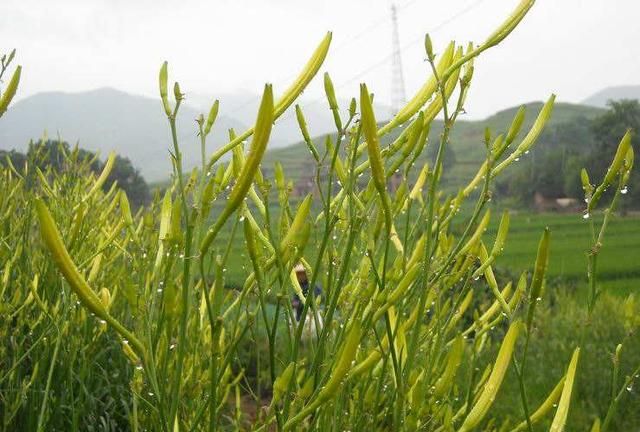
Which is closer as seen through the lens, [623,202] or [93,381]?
[93,381]

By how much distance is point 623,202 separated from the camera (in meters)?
34.2

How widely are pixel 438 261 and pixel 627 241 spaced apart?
86.7 feet

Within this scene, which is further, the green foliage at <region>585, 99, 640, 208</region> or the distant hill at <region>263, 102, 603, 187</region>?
the distant hill at <region>263, 102, 603, 187</region>

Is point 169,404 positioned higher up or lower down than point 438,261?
lower down

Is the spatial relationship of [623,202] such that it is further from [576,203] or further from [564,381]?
[564,381]

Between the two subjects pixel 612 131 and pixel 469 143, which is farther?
pixel 469 143

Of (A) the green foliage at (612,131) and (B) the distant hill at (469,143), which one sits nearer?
(A) the green foliage at (612,131)

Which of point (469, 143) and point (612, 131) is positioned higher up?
point (469, 143)

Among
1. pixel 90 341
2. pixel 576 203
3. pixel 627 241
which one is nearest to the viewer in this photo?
pixel 90 341

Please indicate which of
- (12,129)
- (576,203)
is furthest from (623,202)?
(12,129)

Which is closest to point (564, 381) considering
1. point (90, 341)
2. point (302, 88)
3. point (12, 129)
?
point (302, 88)

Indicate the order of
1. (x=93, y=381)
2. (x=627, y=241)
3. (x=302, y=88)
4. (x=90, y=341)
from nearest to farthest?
(x=302, y=88) → (x=90, y=341) → (x=93, y=381) → (x=627, y=241)

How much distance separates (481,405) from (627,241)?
87.5ft

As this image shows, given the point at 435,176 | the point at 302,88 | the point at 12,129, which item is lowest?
the point at 435,176
